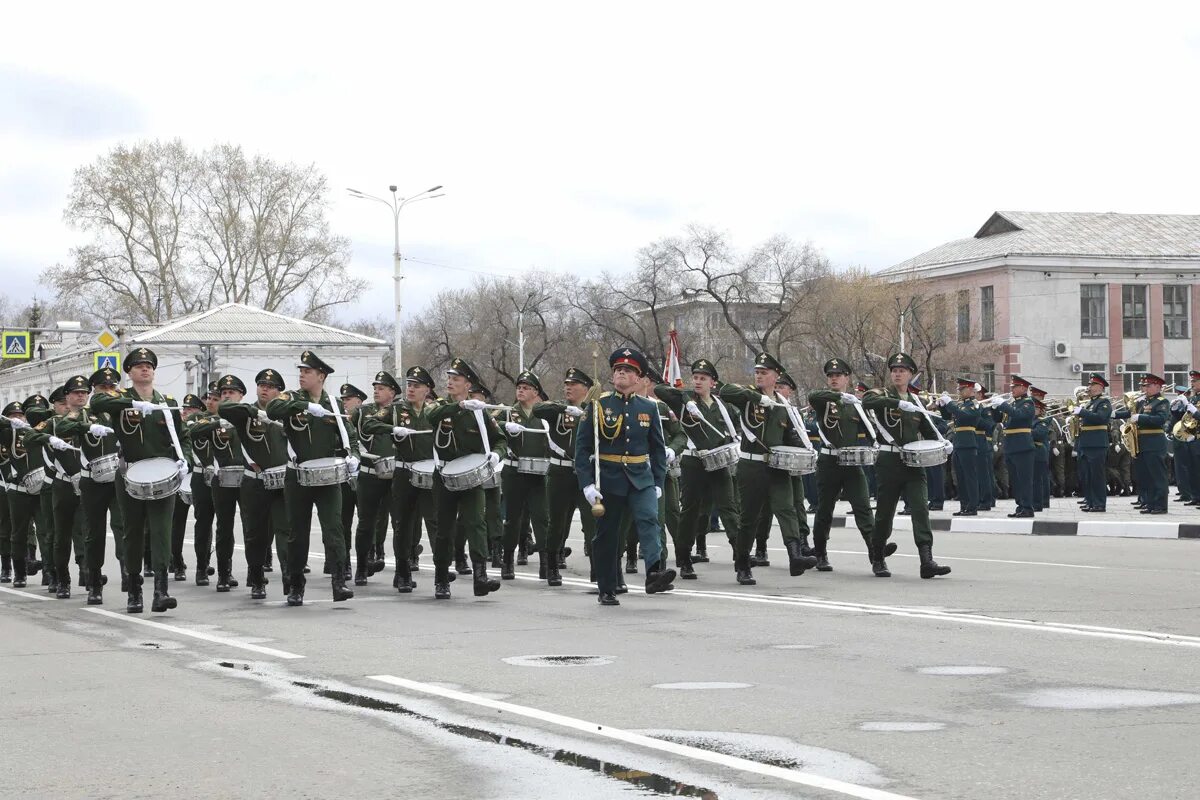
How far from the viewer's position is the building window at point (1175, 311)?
69062mm

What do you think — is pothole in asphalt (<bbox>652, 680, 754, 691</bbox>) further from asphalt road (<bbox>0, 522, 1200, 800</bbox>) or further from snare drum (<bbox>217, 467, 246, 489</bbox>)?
snare drum (<bbox>217, 467, 246, 489</bbox>)

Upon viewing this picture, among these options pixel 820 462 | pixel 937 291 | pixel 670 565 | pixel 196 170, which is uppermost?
pixel 196 170

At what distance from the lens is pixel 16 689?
9.01 meters

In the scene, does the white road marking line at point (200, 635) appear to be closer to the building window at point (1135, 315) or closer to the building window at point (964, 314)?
the building window at point (964, 314)

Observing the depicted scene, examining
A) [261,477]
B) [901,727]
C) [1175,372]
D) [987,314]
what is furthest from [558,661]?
[1175,372]

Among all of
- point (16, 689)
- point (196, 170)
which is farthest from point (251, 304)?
point (16, 689)

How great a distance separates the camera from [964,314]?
68.1m

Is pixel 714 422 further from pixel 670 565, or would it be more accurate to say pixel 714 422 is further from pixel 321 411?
pixel 321 411

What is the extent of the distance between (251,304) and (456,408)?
73.1 meters

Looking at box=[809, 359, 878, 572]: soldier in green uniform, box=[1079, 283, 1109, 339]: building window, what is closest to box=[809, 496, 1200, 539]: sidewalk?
box=[809, 359, 878, 572]: soldier in green uniform

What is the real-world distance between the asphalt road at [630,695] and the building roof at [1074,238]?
55966mm

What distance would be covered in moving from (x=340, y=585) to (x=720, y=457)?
376 cm

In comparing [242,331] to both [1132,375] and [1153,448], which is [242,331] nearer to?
[1132,375]

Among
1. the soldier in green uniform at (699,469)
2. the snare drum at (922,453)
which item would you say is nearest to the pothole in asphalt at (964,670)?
the snare drum at (922,453)
